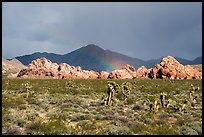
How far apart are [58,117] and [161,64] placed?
390 ft

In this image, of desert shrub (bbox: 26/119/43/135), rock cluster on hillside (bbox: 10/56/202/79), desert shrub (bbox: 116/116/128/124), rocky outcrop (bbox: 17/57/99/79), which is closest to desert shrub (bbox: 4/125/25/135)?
desert shrub (bbox: 26/119/43/135)

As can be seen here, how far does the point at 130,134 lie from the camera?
51.8 feet

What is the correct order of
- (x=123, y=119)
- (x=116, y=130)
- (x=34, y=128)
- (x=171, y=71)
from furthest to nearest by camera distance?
(x=171, y=71) < (x=123, y=119) < (x=34, y=128) < (x=116, y=130)

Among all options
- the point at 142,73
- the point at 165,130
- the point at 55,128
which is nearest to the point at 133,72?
the point at 142,73

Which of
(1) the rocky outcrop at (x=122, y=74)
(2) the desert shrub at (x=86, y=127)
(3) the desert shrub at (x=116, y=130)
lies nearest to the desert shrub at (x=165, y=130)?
(3) the desert shrub at (x=116, y=130)

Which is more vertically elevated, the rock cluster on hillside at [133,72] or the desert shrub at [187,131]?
the rock cluster on hillside at [133,72]

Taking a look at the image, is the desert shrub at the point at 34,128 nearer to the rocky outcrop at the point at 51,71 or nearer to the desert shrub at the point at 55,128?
the desert shrub at the point at 55,128

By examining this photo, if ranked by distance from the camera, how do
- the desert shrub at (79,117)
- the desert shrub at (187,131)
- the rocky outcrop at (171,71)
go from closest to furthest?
the desert shrub at (187,131)
the desert shrub at (79,117)
the rocky outcrop at (171,71)

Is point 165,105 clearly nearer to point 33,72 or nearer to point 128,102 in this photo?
point 128,102

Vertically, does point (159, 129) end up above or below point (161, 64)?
below

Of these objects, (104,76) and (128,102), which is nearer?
(128,102)

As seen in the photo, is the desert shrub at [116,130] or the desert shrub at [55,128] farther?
the desert shrub at [116,130]

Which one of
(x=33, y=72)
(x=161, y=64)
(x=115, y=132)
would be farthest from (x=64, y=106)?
(x=33, y=72)

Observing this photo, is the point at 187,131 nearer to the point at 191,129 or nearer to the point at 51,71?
the point at 191,129
